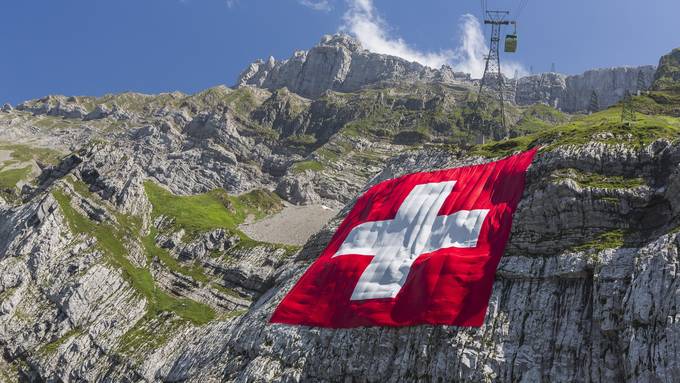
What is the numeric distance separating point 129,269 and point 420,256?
77.6 m

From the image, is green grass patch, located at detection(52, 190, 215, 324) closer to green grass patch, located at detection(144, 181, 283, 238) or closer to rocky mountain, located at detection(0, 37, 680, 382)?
rocky mountain, located at detection(0, 37, 680, 382)

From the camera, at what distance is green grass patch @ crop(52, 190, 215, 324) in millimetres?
94062

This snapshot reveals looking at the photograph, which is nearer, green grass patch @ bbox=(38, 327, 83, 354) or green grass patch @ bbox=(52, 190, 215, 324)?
green grass patch @ bbox=(38, 327, 83, 354)

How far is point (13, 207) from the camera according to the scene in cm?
11519

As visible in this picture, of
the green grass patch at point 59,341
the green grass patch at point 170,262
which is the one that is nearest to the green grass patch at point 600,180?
the green grass patch at point 59,341

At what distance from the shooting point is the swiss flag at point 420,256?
4209 cm

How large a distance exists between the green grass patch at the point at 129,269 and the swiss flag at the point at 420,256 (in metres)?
45.5

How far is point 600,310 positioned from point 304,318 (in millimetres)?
28196

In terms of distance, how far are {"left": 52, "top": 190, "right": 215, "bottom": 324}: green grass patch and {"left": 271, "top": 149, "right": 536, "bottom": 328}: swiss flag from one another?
45535 mm

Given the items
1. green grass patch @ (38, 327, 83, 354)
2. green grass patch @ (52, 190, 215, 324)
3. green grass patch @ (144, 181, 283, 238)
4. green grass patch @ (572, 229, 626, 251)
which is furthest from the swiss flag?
green grass patch @ (144, 181, 283, 238)

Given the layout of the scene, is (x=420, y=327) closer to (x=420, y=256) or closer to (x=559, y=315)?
(x=420, y=256)

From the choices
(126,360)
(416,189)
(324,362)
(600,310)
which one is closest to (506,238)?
(600,310)

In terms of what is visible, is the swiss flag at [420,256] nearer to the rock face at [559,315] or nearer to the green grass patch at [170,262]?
the rock face at [559,315]

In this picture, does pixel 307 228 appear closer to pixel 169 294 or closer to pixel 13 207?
pixel 169 294
